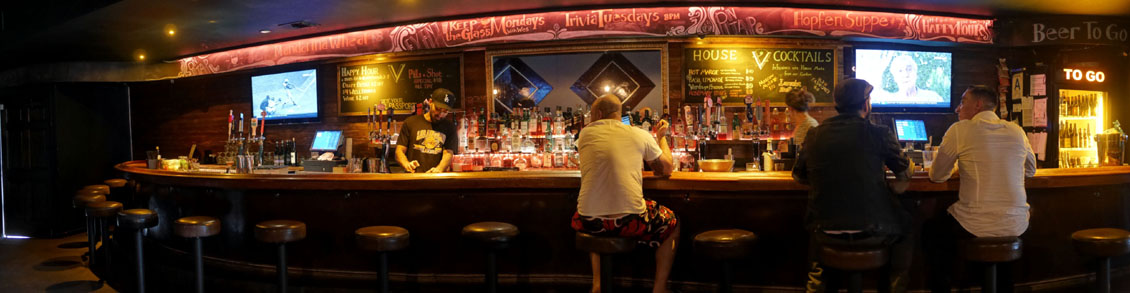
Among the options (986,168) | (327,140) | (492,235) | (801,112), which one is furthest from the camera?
(327,140)

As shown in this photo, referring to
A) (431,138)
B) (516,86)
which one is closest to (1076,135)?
(516,86)

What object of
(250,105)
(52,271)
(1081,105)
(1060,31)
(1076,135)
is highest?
(1060,31)

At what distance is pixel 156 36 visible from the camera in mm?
6145

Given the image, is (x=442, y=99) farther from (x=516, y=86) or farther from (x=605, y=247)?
(x=605, y=247)

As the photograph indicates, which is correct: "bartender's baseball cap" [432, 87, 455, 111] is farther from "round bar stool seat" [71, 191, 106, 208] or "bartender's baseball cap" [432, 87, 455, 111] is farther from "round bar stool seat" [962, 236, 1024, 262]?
"round bar stool seat" [962, 236, 1024, 262]

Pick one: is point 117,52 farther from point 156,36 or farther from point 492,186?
point 492,186

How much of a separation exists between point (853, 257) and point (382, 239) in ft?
8.00

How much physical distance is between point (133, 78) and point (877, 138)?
27.9 ft

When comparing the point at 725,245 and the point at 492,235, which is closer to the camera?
the point at 725,245

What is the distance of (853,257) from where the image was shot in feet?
8.94

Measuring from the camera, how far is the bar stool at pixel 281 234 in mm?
3609

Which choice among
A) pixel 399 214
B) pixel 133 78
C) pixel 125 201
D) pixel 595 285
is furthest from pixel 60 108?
pixel 595 285

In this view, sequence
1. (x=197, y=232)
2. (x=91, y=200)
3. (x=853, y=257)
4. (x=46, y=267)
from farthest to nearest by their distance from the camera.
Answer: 1. (x=46, y=267)
2. (x=91, y=200)
3. (x=197, y=232)
4. (x=853, y=257)

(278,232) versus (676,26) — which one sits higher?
(676,26)
